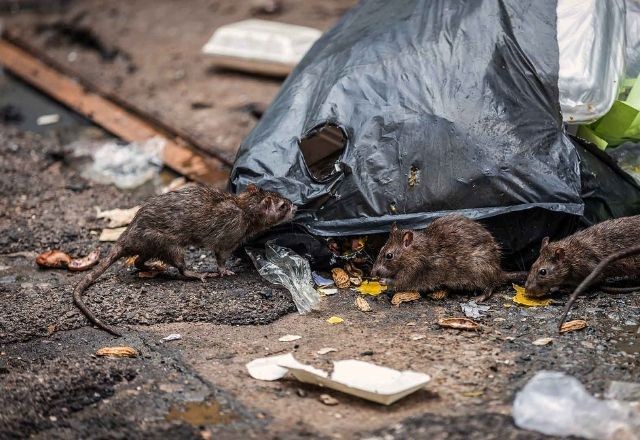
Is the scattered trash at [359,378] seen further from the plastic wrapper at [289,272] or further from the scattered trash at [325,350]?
the plastic wrapper at [289,272]

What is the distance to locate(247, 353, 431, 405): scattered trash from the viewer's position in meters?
4.39

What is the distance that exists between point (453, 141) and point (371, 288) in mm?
1037

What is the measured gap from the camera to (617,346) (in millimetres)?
4988

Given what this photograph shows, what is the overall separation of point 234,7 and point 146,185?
15.9 feet

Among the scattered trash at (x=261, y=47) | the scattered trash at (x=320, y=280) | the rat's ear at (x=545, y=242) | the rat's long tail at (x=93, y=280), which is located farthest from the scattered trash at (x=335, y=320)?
the scattered trash at (x=261, y=47)

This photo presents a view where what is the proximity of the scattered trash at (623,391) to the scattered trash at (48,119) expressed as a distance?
6.46 meters

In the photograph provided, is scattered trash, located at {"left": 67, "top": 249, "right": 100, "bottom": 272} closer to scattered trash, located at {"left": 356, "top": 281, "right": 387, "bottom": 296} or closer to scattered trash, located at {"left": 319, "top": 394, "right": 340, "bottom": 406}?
scattered trash, located at {"left": 356, "top": 281, "right": 387, "bottom": 296}

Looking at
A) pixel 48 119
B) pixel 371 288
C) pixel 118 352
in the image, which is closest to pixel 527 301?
pixel 371 288

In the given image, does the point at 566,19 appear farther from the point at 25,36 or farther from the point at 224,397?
the point at 25,36

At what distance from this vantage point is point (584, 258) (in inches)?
221

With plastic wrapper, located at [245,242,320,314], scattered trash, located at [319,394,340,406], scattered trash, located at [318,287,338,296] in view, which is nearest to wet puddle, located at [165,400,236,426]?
scattered trash, located at [319,394,340,406]

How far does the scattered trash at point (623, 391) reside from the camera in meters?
4.33

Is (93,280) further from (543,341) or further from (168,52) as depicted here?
(168,52)

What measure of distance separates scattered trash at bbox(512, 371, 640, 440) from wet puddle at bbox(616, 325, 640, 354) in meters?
0.79
